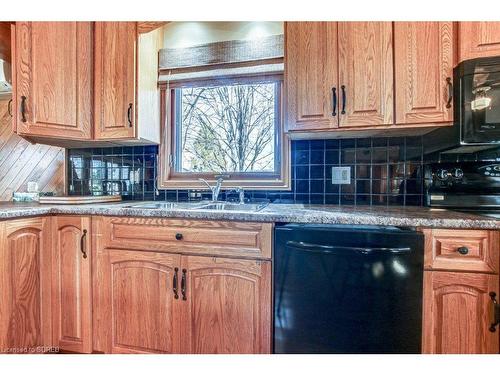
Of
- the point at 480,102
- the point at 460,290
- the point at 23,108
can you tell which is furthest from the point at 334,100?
the point at 23,108

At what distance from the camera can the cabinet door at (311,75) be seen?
1.54 metres

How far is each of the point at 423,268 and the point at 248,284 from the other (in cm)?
76

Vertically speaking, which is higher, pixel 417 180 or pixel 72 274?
pixel 417 180

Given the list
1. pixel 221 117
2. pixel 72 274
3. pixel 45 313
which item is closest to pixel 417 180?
pixel 221 117

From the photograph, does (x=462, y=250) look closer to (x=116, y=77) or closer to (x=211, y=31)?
(x=211, y=31)

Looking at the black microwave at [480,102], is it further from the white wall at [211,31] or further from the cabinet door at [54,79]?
the cabinet door at [54,79]

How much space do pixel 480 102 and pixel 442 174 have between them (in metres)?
0.42

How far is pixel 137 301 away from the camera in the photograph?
4.86ft

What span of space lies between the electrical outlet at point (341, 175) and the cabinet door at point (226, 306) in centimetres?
83

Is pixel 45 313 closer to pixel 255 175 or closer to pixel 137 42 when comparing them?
pixel 255 175

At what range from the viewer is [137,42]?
1.81 metres

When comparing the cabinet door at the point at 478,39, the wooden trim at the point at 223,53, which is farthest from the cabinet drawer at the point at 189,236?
the cabinet door at the point at 478,39

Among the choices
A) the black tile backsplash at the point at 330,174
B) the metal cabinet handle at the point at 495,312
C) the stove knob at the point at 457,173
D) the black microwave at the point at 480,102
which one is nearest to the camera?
the metal cabinet handle at the point at 495,312

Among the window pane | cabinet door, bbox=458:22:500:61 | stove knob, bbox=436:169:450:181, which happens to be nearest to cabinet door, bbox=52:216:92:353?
the window pane
